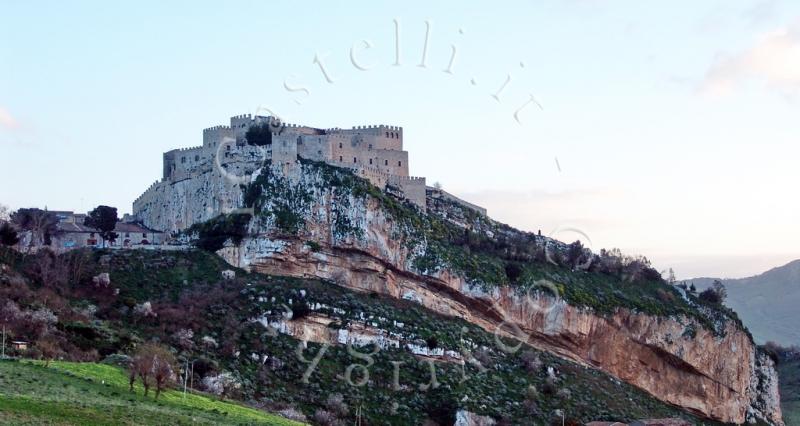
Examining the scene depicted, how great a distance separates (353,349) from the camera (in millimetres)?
68250

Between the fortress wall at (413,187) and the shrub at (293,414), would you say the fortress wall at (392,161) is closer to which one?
the fortress wall at (413,187)

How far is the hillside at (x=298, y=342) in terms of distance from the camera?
6075cm

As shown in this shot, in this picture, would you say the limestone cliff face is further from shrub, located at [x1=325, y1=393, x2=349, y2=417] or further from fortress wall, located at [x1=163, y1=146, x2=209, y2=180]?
shrub, located at [x1=325, y1=393, x2=349, y2=417]

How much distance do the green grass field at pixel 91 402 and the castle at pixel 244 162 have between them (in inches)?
1110

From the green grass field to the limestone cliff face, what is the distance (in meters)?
24.7

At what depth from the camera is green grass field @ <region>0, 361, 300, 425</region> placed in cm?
3569

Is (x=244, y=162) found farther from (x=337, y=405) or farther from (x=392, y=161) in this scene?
(x=337, y=405)

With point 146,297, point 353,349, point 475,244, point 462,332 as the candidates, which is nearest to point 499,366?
point 462,332

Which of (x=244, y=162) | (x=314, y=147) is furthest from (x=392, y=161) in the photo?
(x=244, y=162)

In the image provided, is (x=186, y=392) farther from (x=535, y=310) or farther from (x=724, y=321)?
(x=724, y=321)

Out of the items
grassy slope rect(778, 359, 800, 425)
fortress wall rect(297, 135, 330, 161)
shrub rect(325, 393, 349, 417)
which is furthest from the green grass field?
grassy slope rect(778, 359, 800, 425)

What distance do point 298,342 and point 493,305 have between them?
16.6 meters

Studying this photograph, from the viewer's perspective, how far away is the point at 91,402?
130 feet

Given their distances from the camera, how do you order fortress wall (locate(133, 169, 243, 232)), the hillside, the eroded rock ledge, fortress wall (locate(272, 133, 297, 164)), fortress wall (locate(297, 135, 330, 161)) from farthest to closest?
fortress wall (locate(297, 135, 330, 161)) < fortress wall (locate(133, 169, 243, 232)) < fortress wall (locate(272, 133, 297, 164)) < the eroded rock ledge < the hillside
